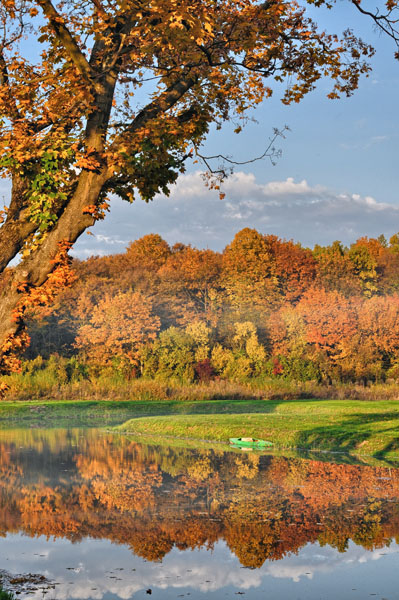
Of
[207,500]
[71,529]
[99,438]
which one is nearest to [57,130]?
[71,529]

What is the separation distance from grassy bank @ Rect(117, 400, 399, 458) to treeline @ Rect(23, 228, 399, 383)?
13938 mm

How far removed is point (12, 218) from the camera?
29.9 ft

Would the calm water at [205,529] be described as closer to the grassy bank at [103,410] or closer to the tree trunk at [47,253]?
the tree trunk at [47,253]

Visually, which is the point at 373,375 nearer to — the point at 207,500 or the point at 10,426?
the point at 10,426

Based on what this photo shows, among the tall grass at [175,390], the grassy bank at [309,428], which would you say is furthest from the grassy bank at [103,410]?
the grassy bank at [309,428]

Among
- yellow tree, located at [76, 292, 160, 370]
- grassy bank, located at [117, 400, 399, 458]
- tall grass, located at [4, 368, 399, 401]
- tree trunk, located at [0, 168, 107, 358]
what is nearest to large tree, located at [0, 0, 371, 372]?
tree trunk, located at [0, 168, 107, 358]

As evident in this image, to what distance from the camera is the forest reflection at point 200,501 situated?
10.5 meters

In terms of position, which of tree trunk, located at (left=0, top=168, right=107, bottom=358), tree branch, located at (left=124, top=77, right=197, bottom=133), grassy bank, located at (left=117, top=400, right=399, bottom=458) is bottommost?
grassy bank, located at (left=117, top=400, right=399, bottom=458)

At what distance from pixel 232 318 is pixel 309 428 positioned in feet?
91.0

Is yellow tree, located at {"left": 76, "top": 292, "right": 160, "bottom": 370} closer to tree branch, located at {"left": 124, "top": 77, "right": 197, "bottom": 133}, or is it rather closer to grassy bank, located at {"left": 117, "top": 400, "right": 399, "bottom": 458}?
grassy bank, located at {"left": 117, "top": 400, "right": 399, "bottom": 458}

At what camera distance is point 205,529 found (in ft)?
Answer: 36.0

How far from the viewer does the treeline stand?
154 feet

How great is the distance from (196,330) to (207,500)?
3559 cm

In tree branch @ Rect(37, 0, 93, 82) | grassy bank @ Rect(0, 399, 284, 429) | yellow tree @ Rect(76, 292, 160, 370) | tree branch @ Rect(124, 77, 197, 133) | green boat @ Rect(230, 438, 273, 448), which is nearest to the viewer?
tree branch @ Rect(37, 0, 93, 82)
